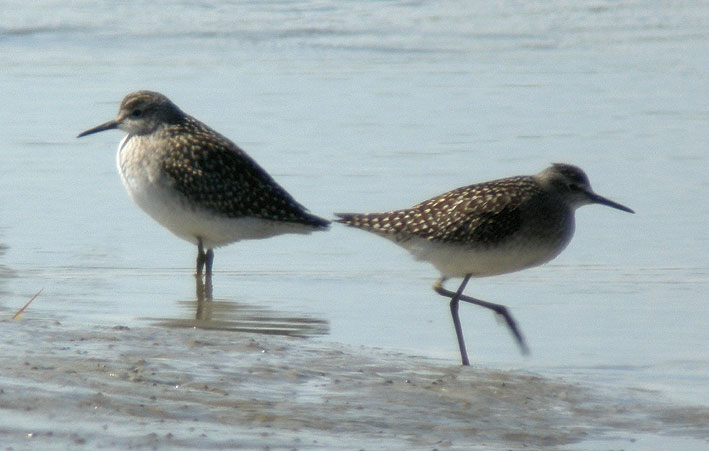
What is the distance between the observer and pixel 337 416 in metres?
5.32

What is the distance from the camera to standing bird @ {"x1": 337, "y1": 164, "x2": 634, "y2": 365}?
709 centimetres

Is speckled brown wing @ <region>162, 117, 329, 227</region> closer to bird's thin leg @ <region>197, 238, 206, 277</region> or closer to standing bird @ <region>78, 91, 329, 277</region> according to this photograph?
standing bird @ <region>78, 91, 329, 277</region>

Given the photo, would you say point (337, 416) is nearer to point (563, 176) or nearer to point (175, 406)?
point (175, 406)

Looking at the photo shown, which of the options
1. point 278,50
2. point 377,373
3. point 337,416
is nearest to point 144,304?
point 377,373

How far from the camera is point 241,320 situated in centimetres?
739

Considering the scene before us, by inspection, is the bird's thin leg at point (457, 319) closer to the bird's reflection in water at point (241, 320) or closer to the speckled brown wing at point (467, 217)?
the speckled brown wing at point (467, 217)

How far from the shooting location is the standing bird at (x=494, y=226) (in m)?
7.09

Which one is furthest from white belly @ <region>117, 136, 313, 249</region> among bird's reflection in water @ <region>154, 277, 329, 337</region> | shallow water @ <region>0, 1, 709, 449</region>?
bird's reflection in water @ <region>154, 277, 329, 337</region>

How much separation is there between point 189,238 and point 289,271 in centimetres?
67

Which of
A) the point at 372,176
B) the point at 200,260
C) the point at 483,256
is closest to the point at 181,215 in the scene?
the point at 200,260

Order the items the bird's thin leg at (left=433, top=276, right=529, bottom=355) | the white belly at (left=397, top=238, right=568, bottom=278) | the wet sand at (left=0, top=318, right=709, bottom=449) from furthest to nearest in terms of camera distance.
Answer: the white belly at (left=397, top=238, right=568, bottom=278)
the bird's thin leg at (left=433, top=276, right=529, bottom=355)
the wet sand at (left=0, top=318, right=709, bottom=449)

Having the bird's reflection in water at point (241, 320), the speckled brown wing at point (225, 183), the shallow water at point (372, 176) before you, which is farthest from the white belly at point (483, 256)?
the speckled brown wing at point (225, 183)

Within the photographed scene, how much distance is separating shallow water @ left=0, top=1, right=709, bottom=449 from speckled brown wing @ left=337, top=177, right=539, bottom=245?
521mm

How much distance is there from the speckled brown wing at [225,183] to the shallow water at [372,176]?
42 cm
